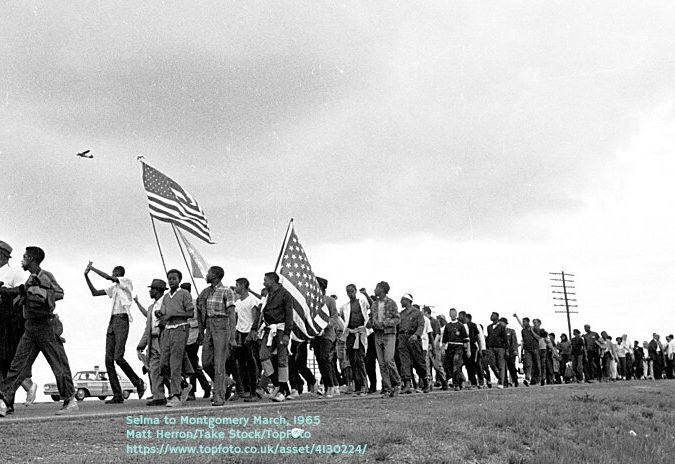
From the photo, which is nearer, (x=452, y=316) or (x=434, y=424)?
(x=434, y=424)

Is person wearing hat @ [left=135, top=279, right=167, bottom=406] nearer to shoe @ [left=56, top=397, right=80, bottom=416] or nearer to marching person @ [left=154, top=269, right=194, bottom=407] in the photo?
marching person @ [left=154, top=269, right=194, bottom=407]

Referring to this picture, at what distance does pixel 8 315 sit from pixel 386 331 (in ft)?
20.5

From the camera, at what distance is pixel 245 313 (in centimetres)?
1352

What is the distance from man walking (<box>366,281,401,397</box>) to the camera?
1367 centimetres

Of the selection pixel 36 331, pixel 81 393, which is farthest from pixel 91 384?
pixel 36 331

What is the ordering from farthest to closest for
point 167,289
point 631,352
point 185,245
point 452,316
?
1. point 631,352
2. point 452,316
3. point 185,245
4. point 167,289

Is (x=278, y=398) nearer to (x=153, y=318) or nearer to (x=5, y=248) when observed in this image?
(x=153, y=318)

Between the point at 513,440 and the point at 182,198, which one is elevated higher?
the point at 182,198

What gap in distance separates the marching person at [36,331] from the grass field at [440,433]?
115 cm

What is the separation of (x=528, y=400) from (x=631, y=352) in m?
19.9

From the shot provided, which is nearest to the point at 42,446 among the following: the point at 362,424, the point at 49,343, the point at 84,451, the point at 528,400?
the point at 84,451

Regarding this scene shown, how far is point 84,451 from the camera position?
22.1ft

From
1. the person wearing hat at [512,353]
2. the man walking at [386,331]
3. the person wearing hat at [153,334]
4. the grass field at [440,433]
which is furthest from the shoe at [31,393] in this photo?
the person wearing hat at [512,353]

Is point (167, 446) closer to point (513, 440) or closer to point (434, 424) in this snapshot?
point (434, 424)
